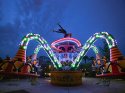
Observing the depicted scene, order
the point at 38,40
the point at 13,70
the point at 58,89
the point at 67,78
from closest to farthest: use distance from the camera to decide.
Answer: the point at 13,70
the point at 58,89
the point at 38,40
the point at 67,78

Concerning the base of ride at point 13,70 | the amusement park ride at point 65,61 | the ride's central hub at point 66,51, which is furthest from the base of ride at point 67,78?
the base of ride at point 13,70

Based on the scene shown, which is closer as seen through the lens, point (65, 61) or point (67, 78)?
point (67, 78)

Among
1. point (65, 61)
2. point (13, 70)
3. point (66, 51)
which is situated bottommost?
point (13, 70)

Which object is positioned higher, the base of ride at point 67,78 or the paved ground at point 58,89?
the base of ride at point 67,78

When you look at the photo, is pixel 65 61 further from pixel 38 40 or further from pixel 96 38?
pixel 96 38

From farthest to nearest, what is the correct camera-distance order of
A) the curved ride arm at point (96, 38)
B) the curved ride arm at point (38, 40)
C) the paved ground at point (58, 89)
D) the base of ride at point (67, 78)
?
1. the base of ride at point (67, 78)
2. the paved ground at point (58, 89)
3. the curved ride arm at point (38, 40)
4. the curved ride arm at point (96, 38)

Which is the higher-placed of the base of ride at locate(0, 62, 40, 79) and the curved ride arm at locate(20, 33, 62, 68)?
the curved ride arm at locate(20, 33, 62, 68)

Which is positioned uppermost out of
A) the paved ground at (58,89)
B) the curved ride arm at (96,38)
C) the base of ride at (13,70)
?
the curved ride arm at (96,38)

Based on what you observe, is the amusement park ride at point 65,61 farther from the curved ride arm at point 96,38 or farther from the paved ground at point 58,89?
the paved ground at point 58,89

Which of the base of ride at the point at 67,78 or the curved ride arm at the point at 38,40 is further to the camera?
the base of ride at the point at 67,78

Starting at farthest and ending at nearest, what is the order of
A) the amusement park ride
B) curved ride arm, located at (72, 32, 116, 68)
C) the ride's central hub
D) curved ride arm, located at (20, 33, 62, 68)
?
the ride's central hub, curved ride arm, located at (20, 33, 62, 68), curved ride arm, located at (72, 32, 116, 68), the amusement park ride

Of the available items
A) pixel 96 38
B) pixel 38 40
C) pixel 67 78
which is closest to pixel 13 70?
pixel 38 40

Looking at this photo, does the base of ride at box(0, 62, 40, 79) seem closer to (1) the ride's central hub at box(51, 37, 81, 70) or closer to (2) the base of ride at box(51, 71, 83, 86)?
(2) the base of ride at box(51, 71, 83, 86)

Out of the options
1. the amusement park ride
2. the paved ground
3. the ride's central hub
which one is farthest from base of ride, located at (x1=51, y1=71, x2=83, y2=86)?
the ride's central hub
